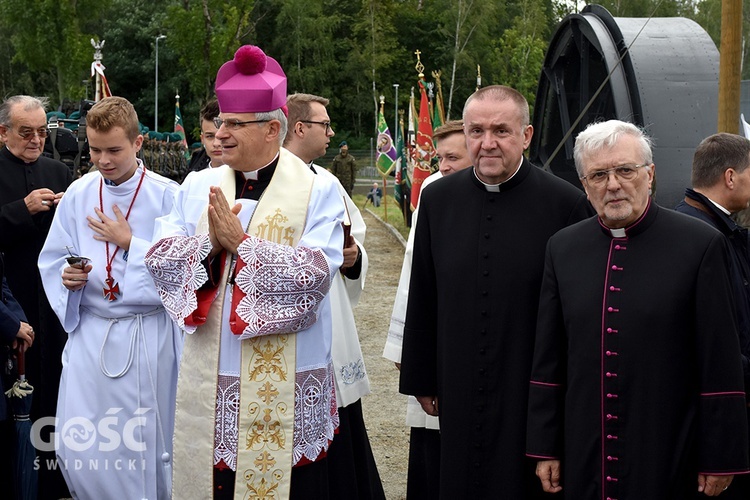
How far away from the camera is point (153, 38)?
57.5 metres

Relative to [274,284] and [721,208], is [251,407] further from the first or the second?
[721,208]

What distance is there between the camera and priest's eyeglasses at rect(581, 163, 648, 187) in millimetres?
3367

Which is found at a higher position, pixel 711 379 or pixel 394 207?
pixel 711 379

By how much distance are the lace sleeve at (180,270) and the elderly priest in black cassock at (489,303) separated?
91cm

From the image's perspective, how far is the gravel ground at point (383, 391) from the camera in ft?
21.1

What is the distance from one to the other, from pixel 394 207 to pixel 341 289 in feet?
90.8

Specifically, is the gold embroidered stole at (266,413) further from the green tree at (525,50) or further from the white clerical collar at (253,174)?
the green tree at (525,50)

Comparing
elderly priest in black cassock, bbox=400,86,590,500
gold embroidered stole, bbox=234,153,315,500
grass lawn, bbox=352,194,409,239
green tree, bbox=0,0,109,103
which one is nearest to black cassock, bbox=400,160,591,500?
elderly priest in black cassock, bbox=400,86,590,500

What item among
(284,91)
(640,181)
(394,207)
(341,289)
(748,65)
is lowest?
(394,207)

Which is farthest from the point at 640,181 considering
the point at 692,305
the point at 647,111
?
the point at 647,111

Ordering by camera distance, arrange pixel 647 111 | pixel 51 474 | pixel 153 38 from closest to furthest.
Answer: pixel 51 474 → pixel 647 111 → pixel 153 38

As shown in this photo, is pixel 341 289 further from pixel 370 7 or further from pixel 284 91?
pixel 370 7

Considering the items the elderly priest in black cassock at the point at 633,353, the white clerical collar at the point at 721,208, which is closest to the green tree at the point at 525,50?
the white clerical collar at the point at 721,208

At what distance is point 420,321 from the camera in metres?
4.15
